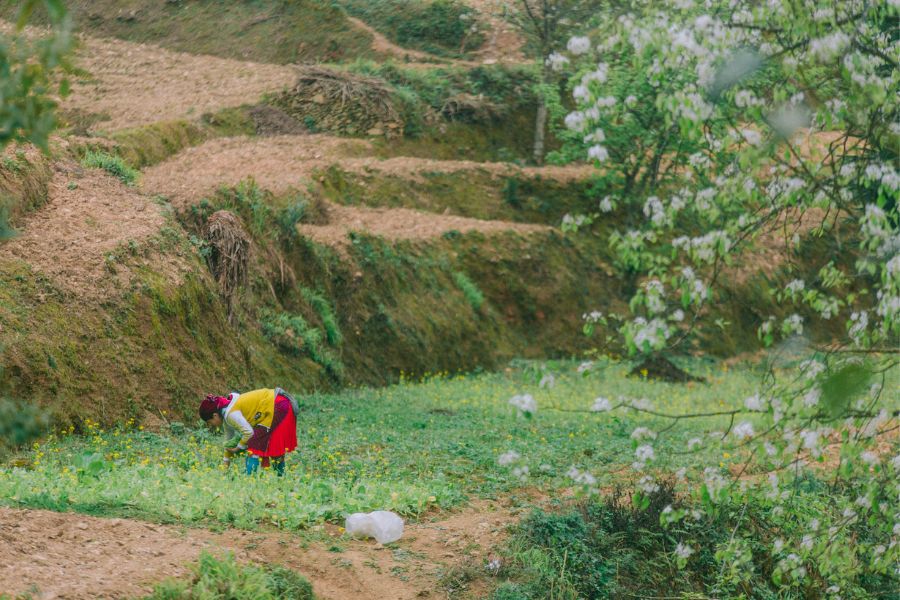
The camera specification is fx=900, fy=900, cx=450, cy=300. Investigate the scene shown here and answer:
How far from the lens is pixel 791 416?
545 centimetres

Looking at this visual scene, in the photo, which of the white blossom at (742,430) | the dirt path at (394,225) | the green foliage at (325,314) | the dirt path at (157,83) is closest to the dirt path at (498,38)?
the dirt path at (157,83)

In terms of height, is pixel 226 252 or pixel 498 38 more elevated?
pixel 498 38

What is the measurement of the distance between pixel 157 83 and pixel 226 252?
17.1 meters

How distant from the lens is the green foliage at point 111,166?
56.4 feet

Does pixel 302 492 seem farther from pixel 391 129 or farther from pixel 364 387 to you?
pixel 391 129

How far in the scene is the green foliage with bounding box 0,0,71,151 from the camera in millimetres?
2848

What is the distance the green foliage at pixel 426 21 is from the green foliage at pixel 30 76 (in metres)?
34.7

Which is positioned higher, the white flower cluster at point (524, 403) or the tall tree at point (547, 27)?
the tall tree at point (547, 27)

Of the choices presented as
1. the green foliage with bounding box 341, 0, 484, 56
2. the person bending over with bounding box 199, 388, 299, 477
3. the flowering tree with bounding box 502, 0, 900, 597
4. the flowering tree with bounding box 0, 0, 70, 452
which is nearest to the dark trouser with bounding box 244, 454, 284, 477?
the person bending over with bounding box 199, 388, 299, 477

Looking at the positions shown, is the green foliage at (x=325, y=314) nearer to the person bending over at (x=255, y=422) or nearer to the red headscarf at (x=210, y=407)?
the person bending over at (x=255, y=422)

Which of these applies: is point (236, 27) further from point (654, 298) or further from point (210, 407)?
point (654, 298)

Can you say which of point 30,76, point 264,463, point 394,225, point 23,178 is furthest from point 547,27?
point 30,76

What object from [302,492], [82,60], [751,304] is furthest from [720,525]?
[82,60]

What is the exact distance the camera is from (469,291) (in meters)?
24.5
